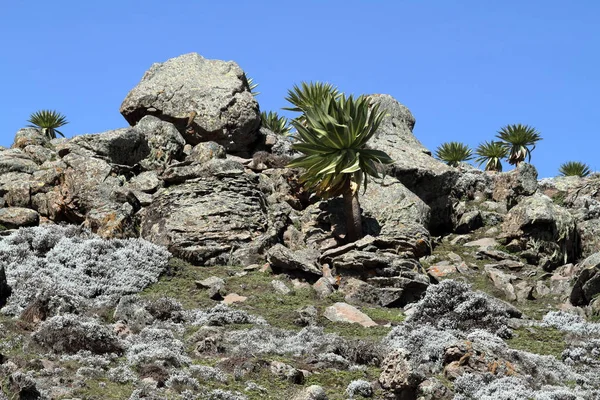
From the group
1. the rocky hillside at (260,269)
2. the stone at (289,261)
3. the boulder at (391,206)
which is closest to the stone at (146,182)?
the rocky hillside at (260,269)

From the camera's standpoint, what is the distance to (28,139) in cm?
3488

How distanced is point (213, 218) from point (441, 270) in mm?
7320

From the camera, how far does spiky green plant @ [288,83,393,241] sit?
28.7 m

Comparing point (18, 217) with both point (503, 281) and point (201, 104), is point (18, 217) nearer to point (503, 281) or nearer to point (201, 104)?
point (201, 104)

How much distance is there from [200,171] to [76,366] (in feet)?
47.3

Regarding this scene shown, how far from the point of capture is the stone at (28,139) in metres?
34.7

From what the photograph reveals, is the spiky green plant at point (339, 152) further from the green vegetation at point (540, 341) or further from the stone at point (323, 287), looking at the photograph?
the green vegetation at point (540, 341)

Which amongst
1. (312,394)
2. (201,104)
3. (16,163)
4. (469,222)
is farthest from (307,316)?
(16,163)

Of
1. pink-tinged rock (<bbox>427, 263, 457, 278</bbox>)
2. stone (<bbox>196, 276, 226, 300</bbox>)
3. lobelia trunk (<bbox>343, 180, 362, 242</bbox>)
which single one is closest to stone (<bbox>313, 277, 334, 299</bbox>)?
stone (<bbox>196, 276, 226, 300</bbox>)

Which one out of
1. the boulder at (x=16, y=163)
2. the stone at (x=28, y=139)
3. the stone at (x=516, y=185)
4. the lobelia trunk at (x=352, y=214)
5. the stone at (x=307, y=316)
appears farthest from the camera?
the stone at (x=28, y=139)

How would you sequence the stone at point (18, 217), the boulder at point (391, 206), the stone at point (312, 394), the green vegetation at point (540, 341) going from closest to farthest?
the stone at point (312, 394)
the green vegetation at point (540, 341)
the stone at point (18, 217)
the boulder at point (391, 206)

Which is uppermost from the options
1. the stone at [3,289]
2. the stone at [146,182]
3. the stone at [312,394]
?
the stone at [146,182]

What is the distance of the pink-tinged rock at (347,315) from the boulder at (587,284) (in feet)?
20.1

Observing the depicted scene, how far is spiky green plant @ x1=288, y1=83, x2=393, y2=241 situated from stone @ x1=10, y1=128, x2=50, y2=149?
11539 millimetres
